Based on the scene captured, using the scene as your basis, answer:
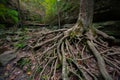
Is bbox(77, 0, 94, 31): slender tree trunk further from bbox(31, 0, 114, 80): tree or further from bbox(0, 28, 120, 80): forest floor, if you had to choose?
bbox(0, 28, 120, 80): forest floor

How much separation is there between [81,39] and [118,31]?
1802 mm

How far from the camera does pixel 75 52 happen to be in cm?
457

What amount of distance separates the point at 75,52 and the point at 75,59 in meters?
0.50

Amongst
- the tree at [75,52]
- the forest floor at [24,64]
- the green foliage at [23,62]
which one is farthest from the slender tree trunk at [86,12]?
the green foliage at [23,62]

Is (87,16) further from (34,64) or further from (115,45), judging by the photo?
(34,64)

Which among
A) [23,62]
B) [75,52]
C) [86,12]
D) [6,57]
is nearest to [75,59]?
[75,52]

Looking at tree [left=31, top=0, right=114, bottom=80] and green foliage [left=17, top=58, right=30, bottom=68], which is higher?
tree [left=31, top=0, right=114, bottom=80]

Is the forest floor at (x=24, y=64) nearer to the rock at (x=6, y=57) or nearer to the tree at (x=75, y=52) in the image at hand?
the rock at (x=6, y=57)

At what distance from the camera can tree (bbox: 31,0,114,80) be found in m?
3.71

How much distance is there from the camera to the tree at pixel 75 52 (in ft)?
12.2

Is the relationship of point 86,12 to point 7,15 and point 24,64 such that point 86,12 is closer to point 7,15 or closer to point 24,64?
point 24,64

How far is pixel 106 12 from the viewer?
20.2 feet

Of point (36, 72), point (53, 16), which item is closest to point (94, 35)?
point (36, 72)

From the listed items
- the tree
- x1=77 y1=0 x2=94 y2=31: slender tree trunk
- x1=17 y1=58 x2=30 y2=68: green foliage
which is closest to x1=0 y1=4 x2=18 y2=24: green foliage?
the tree
